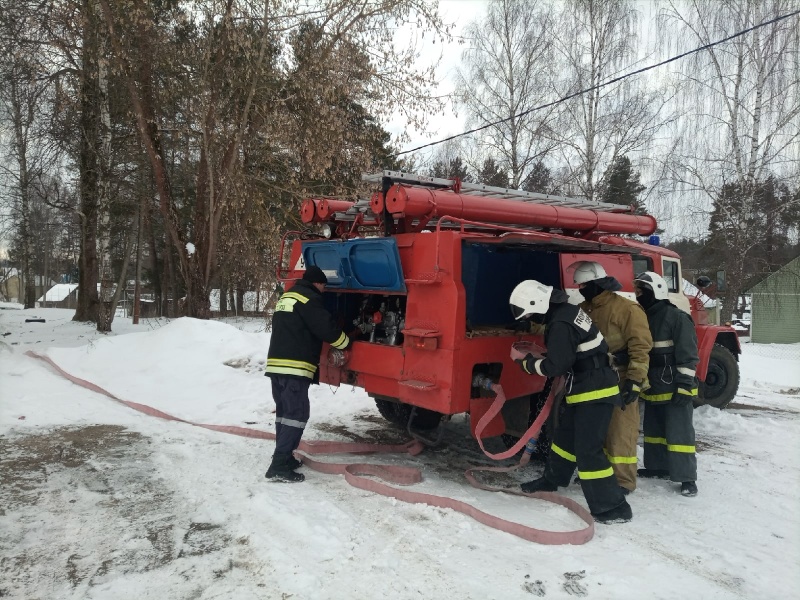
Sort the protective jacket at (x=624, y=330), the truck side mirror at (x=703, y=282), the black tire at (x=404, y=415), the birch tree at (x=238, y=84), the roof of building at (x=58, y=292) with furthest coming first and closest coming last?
the roof of building at (x=58, y=292)
the birch tree at (x=238, y=84)
the truck side mirror at (x=703, y=282)
the black tire at (x=404, y=415)
the protective jacket at (x=624, y=330)

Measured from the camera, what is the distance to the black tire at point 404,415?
18.3 ft

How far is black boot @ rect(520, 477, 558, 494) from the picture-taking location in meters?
4.43

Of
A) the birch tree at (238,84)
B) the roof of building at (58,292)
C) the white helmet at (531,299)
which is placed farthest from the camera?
the roof of building at (58,292)

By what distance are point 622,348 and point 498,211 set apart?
1.50 m

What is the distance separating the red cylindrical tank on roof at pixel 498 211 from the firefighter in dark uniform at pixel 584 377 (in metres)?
0.95

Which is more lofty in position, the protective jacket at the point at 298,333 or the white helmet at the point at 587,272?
the white helmet at the point at 587,272

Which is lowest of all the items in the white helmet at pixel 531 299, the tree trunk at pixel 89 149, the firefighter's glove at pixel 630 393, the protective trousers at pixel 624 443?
the protective trousers at pixel 624 443

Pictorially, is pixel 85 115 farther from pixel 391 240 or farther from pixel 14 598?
pixel 14 598

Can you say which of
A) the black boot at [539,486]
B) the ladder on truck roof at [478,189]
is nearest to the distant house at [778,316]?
the ladder on truck roof at [478,189]

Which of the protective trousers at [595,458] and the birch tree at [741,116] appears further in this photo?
the birch tree at [741,116]

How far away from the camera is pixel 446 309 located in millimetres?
4188

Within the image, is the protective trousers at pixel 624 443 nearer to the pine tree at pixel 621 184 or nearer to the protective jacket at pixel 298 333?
the protective jacket at pixel 298 333

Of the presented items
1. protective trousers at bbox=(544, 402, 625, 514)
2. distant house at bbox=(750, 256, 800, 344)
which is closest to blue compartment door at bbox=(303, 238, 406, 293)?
protective trousers at bbox=(544, 402, 625, 514)

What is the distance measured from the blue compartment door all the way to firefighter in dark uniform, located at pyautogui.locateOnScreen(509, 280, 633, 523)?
3.36 feet
